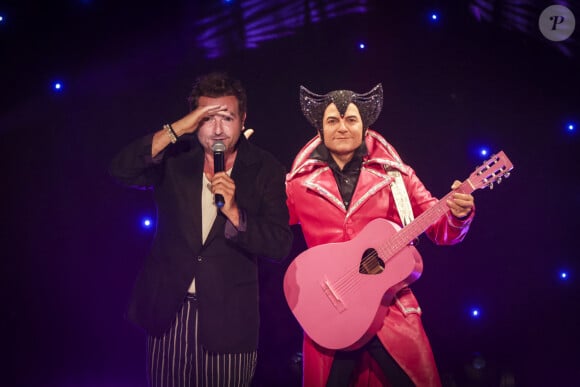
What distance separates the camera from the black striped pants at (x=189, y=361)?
9.36 ft

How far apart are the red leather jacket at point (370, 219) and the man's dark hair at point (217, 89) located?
1.88 ft

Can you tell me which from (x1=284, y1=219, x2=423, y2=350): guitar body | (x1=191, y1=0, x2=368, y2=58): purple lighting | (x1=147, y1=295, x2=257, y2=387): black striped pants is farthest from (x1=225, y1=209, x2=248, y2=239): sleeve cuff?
(x1=191, y1=0, x2=368, y2=58): purple lighting

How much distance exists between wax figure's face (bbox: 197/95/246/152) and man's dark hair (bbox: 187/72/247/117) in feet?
0.08

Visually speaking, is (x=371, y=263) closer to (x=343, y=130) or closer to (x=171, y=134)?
(x=343, y=130)

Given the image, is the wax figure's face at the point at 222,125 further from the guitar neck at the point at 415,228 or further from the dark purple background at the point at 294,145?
the guitar neck at the point at 415,228

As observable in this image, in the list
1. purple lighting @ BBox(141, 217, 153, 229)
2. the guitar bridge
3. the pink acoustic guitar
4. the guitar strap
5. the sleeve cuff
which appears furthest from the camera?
purple lighting @ BBox(141, 217, 153, 229)

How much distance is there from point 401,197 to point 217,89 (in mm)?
1244

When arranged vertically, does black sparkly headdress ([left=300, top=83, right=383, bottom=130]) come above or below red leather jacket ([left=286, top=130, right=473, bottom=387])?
above

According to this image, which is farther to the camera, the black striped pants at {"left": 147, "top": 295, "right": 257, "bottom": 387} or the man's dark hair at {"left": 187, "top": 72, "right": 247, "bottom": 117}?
the man's dark hair at {"left": 187, "top": 72, "right": 247, "bottom": 117}

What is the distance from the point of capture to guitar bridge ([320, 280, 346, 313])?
3.01 metres

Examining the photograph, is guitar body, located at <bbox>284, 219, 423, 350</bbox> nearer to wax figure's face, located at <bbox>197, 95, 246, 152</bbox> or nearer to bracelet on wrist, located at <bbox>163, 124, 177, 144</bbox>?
wax figure's face, located at <bbox>197, 95, 246, 152</bbox>

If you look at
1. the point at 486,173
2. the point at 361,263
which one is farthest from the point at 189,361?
the point at 486,173

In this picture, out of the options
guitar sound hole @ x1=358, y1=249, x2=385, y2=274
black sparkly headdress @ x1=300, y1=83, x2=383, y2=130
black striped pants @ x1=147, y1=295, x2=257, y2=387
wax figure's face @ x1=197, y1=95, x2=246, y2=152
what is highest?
wax figure's face @ x1=197, y1=95, x2=246, y2=152

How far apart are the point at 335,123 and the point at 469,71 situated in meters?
1.22
